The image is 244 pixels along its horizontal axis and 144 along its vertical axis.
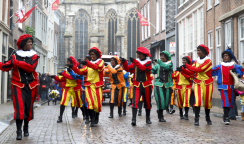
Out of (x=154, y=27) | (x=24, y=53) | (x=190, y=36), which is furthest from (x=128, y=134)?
(x=154, y=27)

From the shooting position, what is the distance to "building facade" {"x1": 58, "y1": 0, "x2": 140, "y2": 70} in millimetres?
58625

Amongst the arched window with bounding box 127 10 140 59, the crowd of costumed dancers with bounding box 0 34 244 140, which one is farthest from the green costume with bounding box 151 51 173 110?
the arched window with bounding box 127 10 140 59

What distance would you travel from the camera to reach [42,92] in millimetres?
26250

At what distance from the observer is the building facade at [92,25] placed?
58.6 meters

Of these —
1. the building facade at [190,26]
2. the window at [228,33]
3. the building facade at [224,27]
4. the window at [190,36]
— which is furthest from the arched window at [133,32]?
the window at [228,33]

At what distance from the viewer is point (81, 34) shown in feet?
198

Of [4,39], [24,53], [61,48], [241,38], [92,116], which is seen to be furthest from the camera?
[61,48]

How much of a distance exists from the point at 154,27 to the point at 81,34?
1094 inches

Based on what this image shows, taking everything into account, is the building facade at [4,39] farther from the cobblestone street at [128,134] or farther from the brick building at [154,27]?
the brick building at [154,27]

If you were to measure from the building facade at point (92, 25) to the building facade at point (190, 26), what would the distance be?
2915 centimetres

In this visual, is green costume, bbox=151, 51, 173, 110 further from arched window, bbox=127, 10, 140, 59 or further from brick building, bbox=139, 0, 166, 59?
arched window, bbox=127, 10, 140, 59

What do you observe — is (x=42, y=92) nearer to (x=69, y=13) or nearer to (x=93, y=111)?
(x=93, y=111)

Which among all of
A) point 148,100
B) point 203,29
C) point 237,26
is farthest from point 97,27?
point 148,100

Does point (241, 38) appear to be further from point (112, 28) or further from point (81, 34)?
point (81, 34)
